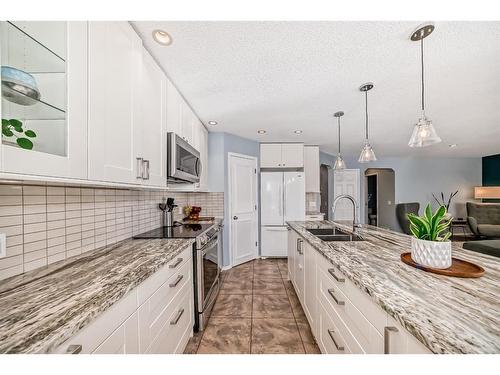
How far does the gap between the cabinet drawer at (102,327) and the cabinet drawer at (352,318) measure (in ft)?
3.27

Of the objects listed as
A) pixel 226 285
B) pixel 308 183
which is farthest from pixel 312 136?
pixel 226 285

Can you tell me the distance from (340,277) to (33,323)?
4.02 feet

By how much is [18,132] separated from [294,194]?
149 inches

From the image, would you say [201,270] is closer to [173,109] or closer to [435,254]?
[173,109]

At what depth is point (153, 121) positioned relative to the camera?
1.60 meters

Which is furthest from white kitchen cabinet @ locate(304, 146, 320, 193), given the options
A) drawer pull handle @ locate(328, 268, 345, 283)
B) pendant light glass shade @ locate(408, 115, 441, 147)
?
drawer pull handle @ locate(328, 268, 345, 283)

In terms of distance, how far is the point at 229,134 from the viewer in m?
3.66

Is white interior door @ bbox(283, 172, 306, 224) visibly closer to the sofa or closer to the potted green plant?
the potted green plant

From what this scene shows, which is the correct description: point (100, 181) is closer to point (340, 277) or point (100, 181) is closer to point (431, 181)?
point (340, 277)

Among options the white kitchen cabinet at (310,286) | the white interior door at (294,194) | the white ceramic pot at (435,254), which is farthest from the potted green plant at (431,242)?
the white interior door at (294,194)

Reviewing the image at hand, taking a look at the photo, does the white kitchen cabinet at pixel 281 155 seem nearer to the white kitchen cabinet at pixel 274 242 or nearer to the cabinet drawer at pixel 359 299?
the white kitchen cabinet at pixel 274 242

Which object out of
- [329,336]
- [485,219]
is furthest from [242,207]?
[485,219]

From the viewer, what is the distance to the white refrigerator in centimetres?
409

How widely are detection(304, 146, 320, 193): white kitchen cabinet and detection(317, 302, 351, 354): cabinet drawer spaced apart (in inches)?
130
